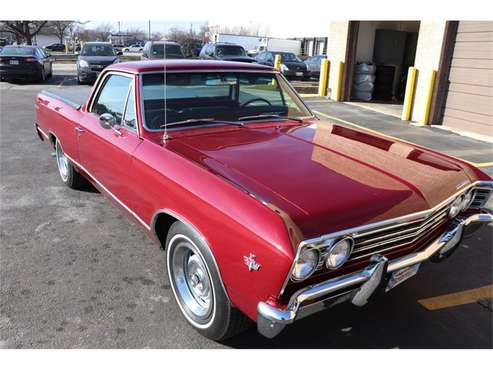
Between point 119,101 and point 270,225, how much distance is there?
238 centimetres

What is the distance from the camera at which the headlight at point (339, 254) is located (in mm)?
2230

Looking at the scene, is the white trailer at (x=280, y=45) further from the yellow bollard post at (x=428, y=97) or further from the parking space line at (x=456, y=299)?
the parking space line at (x=456, y=299)

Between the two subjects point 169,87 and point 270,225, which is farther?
point 169,87

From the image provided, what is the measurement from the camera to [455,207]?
3.03 metres

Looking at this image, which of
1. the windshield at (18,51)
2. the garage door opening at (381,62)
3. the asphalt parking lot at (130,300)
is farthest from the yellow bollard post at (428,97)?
the windshield at (18,51)

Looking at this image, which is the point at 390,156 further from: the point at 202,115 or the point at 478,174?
the point at 202,115

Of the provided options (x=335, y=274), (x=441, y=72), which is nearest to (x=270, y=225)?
(x=335, y=274)

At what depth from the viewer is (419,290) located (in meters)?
3.44

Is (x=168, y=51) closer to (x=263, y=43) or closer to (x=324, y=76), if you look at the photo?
(x=324, y=76)

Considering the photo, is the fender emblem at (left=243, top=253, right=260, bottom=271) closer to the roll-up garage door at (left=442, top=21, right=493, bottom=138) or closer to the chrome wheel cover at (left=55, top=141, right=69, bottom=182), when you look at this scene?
the chrome wheel cover at (left=55, top=141, right=69, bottom=182)

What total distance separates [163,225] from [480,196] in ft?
7.85

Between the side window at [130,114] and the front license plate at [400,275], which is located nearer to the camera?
the front license plate at [400,275]

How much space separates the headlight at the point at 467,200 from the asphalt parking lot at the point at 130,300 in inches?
26.8

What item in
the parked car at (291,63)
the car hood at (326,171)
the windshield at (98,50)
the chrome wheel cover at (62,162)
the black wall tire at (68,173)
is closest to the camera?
the car hood at (326,171)
